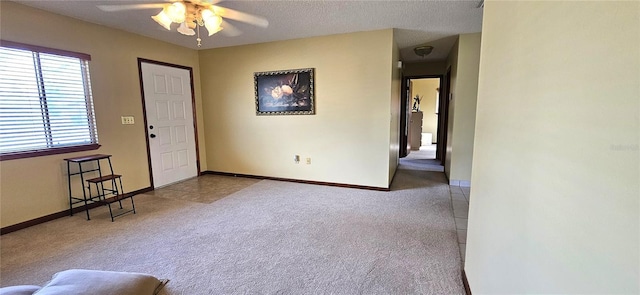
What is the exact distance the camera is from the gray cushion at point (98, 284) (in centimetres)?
139

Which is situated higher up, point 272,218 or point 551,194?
point 551,194

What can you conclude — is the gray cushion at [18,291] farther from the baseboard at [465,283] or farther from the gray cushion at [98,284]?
the baseboard at [465,283]

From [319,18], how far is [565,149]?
2898mm

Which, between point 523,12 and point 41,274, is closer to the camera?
point 523,12

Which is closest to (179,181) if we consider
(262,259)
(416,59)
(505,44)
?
(262,259)

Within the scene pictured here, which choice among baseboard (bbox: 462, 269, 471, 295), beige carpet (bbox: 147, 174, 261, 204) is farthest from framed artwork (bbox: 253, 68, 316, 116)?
baseboard (bbox: 462, 269, 471, 295)

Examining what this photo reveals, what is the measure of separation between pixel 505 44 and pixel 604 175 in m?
0.83

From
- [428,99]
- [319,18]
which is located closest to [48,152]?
[319,18]

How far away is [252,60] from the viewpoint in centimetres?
427

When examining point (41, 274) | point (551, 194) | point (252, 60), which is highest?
point (252, 60)

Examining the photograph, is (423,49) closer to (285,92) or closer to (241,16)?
(285,92)

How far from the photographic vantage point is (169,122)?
419 centimetres

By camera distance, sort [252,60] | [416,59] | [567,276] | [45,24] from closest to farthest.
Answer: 1. [567,276]
2. [45,24]
3. [252,60]
4. [416,59]

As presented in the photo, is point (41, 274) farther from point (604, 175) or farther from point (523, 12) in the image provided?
point (523, 12)
